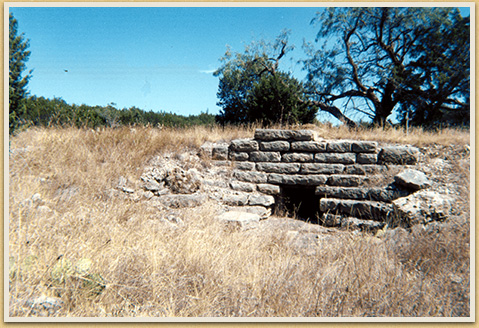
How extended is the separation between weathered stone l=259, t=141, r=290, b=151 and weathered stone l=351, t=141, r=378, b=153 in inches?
46.5

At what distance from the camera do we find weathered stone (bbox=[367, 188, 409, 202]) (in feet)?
14.9

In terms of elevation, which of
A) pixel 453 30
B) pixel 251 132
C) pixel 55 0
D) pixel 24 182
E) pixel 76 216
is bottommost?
pixel 76 216

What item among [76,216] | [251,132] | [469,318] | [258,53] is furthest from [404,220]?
[258,53]

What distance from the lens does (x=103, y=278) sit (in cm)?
221

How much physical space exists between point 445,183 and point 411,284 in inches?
107

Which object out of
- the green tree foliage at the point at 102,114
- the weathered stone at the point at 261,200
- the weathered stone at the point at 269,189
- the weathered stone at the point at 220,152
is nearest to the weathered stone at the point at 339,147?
the weathered stone at the point at 269,189

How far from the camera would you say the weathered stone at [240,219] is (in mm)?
4121

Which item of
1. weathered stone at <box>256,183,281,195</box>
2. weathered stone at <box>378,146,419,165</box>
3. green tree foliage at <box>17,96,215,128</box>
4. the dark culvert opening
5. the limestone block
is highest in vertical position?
green tree foliage at <box>17,96,215,128</box>

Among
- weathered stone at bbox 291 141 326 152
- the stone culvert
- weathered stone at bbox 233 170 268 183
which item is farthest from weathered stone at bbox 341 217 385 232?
weathered stone at bbox 233 170 268 183

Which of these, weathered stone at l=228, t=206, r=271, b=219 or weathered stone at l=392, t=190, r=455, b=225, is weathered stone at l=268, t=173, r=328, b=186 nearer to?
weathered stone at l=228, t=206, r=271, b=219

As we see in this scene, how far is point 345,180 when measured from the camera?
5.04 meters

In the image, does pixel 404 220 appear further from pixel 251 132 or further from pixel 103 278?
pixel 103 278

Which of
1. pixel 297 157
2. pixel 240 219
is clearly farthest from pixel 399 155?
pixel 240 219

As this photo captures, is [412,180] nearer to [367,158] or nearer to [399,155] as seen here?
[399,155]
